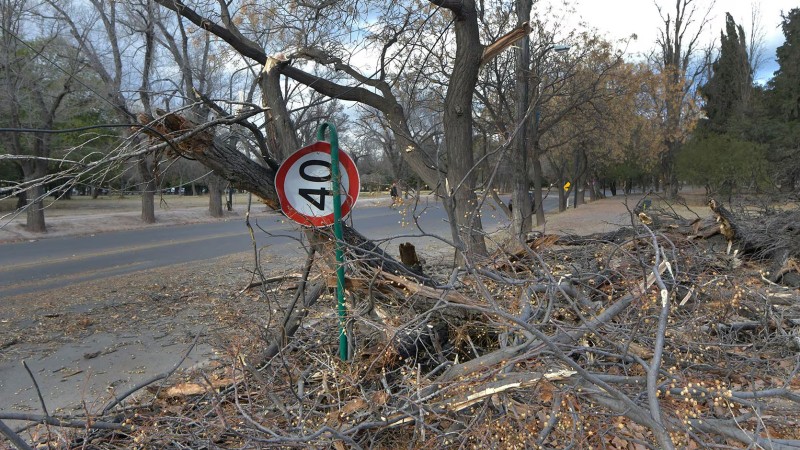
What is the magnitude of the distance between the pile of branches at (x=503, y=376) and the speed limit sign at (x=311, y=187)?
47 centimetres

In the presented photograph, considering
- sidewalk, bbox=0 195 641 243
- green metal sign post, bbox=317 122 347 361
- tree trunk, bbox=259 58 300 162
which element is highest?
tree trunk, bbox=259 58 300 162

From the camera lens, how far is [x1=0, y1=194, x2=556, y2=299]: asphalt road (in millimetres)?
11298

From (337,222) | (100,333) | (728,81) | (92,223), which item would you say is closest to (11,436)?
(337,222)

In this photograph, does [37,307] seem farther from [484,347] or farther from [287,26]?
[484,347]

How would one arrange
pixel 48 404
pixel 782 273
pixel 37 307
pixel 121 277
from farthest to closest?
pixel 121 277 → pixel 37 307 → pixel 782 273 → pixel 48 404

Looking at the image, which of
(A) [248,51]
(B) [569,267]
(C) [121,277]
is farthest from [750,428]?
(C) [121,277]

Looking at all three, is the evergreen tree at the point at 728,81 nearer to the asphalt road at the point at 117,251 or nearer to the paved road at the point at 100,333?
the asphalt road at the point at 117,251

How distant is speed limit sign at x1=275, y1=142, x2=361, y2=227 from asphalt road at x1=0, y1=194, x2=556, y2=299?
3.87 m

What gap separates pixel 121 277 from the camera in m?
10.9

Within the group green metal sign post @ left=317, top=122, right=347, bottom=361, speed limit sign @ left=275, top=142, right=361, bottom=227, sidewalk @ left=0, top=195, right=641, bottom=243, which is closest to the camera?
green metal sign post @ left=317, top=122, right=347, bottom=361

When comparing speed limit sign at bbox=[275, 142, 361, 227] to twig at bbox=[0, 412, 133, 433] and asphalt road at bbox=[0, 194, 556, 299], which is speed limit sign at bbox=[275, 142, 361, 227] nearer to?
twig at bbox=[0, 412, 133, 433]

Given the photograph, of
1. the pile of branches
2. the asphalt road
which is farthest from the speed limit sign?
the asphalt road

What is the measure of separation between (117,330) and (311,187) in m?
4.50

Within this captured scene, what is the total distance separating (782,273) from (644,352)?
4.73 metres
